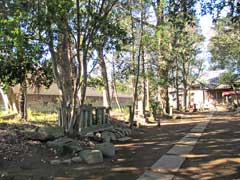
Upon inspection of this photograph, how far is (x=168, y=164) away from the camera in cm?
905

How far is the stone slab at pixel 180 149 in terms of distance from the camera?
10.8 meters

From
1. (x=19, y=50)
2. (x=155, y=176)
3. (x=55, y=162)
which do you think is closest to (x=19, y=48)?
(x=19, y=50)

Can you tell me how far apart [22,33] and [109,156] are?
4.10m

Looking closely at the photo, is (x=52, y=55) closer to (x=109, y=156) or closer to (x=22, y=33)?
(x=22, y=33)

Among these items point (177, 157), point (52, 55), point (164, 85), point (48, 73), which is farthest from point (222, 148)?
point (164, 85)

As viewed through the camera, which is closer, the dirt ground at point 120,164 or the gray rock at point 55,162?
the dirt ground at point 120,164

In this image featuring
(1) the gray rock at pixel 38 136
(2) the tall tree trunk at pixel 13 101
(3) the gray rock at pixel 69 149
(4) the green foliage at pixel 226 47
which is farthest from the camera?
(4) the green foliage at pixel 226 47

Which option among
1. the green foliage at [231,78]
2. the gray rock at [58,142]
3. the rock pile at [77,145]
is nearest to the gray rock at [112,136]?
the rock pile at [77,145]

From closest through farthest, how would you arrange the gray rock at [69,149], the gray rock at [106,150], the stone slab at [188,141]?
the gray rock at [106,150]
the gray rock at [69,149]
the stone slab at [188,141]

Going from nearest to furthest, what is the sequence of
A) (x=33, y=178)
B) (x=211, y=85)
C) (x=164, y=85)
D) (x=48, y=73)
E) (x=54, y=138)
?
(x=33, y=178) < (x=54, y=138) < (x=48, y=73) < (x=164, y=85) < (x=211, y=85)

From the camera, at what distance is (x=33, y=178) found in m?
7.63

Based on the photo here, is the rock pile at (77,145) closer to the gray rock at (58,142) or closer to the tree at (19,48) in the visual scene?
the gray rock at (58,142)

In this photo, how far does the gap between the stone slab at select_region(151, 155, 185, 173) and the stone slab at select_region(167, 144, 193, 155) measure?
67 cm

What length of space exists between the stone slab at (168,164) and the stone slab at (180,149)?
26.5 inches
